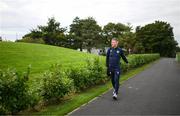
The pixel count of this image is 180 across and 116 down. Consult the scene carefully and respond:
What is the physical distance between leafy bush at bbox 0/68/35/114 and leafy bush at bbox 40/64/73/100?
1168mm

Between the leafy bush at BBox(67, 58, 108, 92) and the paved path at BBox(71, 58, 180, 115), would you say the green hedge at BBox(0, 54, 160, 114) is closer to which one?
the leafy bush at BBox(67, 58, 108, 92)

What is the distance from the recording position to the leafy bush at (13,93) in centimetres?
773

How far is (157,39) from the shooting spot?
3720 inches

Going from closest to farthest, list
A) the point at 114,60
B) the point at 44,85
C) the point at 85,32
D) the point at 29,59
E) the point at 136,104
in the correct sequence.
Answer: the point at 44,85 < the point at 136,104 < the point at 114,60 < the point at 29,59 < the point at 85,32

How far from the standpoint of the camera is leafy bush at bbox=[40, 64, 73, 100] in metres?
9.67

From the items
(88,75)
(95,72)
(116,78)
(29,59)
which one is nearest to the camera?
(116,78)

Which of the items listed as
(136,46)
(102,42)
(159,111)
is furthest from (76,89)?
(102,42)

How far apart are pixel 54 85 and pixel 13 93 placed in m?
2.02

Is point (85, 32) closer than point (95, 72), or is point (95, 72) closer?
point (95, 72)


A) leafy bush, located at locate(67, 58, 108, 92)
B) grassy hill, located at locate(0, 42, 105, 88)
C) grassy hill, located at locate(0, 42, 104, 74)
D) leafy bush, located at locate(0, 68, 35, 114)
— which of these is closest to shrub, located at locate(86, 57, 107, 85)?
leafy bush, located at locate(67, 58, 108, 92)

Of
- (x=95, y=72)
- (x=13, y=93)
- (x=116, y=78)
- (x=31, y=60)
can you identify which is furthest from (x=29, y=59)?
(x=13, y=93)

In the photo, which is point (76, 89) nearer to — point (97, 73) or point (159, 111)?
point (97, 73)

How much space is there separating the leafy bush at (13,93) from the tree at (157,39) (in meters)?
87.6

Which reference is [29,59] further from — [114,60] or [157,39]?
[157,39]
